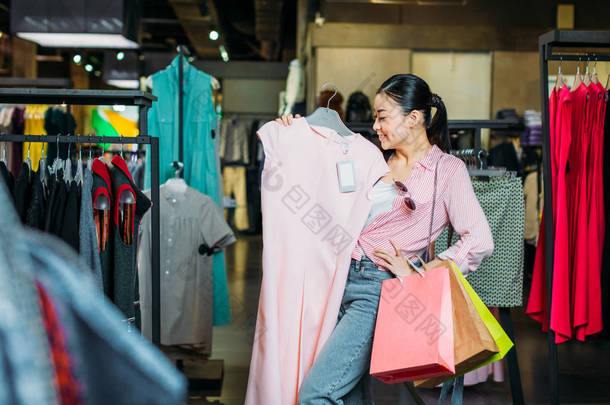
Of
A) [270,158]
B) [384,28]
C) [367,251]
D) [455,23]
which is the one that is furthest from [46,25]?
[367,251]

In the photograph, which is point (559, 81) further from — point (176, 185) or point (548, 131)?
point (176, 185)

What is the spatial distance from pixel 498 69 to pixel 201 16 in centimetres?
539

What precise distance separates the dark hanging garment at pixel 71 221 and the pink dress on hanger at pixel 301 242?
669mm

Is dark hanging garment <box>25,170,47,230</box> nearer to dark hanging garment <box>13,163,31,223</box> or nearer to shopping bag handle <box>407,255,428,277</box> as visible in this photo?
dark hanging garment <box>13,163,31,223</box>

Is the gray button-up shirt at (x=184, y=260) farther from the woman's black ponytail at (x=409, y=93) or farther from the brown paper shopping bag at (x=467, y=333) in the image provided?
the brown paper shopping bag at (x=467, y=333)

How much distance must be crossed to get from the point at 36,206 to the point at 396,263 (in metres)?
1.26

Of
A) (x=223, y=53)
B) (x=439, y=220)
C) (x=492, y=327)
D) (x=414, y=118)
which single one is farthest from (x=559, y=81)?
(x=223, y=53)

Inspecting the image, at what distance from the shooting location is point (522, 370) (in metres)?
3.97

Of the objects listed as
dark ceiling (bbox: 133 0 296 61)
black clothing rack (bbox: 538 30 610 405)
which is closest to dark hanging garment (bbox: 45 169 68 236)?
black clothing rack (bbox: 538 30 610 405)

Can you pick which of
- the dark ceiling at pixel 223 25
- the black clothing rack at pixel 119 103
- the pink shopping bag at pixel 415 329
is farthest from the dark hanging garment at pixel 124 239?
the dark ceiling at pixel 223 25

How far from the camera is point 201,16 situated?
1072 centimetres

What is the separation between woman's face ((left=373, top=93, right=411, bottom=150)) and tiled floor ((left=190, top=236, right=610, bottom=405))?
1392 millimetres

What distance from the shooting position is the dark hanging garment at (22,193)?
7.14 feet

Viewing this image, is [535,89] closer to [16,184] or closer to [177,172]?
[177,172]
